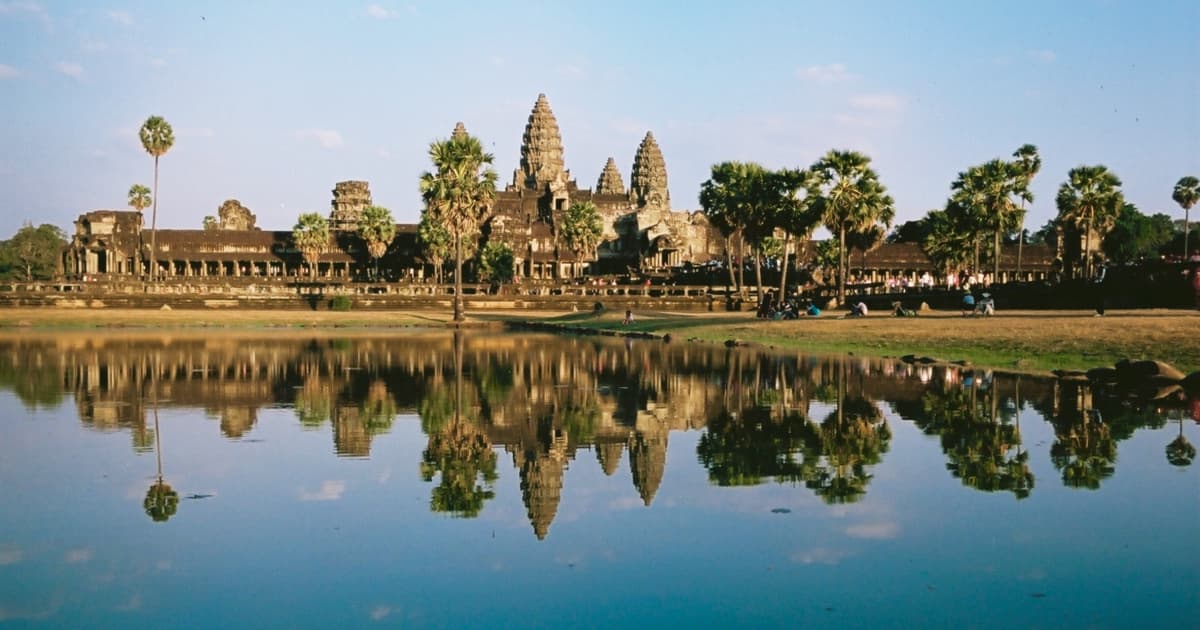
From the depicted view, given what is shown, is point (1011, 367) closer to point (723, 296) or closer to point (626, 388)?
point (626, 388)

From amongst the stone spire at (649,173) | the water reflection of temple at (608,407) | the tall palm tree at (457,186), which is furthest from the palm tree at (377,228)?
the water reflection of temple at (608,407)

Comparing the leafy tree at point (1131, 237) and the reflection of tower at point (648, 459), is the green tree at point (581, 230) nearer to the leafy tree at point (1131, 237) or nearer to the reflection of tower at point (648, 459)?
the leafy tree at point (1131, 237)

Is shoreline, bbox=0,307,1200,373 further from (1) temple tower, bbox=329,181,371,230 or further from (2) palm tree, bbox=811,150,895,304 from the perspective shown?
Result: (1) temple tower, bbox=329,181,371,230

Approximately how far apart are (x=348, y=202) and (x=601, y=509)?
13930cm

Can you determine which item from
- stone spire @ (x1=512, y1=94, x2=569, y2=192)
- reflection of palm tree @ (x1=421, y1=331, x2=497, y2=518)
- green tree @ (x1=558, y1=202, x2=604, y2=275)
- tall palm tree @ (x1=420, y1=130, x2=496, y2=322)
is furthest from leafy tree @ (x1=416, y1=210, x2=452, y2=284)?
reflection of palm tree @ (x1=421, y1=331, x2=497, y2=518)

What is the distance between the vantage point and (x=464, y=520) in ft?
35.5

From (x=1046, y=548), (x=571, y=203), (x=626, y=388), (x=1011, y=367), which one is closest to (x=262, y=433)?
(x=626, y=388)

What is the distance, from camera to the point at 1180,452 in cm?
1463

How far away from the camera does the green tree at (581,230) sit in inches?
4414

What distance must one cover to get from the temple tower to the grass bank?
99420mm

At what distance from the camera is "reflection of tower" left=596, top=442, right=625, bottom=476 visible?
14.0m

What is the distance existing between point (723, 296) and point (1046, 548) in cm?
7072

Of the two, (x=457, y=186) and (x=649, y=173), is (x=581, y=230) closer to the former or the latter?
Result: (x=457, y=186)

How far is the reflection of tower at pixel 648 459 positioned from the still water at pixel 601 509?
90mm
